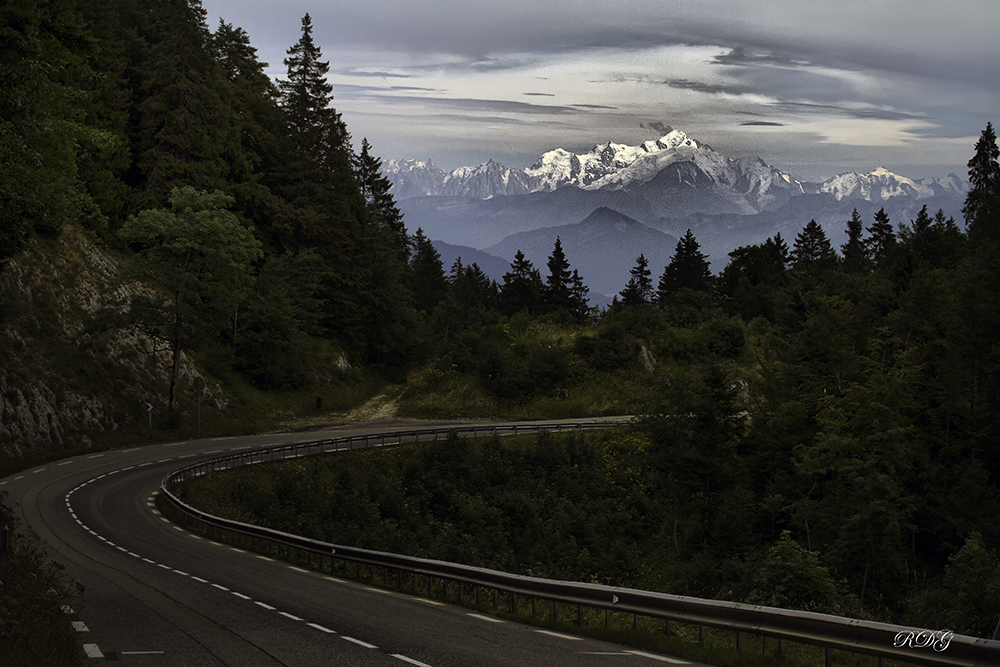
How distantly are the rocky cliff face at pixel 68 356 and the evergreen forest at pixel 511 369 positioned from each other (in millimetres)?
1499

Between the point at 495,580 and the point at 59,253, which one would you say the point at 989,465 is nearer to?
the point at 495,580

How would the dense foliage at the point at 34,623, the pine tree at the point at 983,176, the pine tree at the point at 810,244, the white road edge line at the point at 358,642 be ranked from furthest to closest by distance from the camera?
1. the pine tree at the point at 810,244
2. the pine tree at the point at 983,176
3. the white road edge line at the point at 358,642
4. the dense foliage at the point at 34,623

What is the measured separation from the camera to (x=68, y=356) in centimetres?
4044

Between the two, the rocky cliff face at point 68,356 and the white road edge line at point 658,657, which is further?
the rocky cliff face at point 68,356

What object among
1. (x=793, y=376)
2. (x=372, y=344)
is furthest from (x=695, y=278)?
(x=793, y=376)

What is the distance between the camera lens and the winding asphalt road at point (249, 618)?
9.73 meters

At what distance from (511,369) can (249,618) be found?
4330 cm

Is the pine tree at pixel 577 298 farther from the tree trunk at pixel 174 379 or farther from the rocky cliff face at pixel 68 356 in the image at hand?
the tree trunk at pixel 174 379

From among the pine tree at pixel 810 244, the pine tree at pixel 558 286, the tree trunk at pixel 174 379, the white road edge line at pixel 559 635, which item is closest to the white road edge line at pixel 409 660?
the white road edge line at pixel 559 635

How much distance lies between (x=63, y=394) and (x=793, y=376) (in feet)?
130

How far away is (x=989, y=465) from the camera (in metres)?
41.3

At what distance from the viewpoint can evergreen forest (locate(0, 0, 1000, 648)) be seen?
2083 centimetres

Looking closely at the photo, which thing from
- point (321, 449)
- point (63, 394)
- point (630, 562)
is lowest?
point (630, 562)
